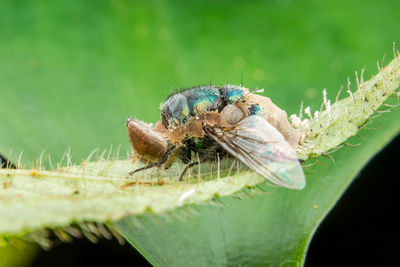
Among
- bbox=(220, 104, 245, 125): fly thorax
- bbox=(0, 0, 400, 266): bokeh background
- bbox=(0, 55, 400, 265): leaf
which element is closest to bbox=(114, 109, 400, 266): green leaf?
bbox=(0, 55, 400, 265): leaf

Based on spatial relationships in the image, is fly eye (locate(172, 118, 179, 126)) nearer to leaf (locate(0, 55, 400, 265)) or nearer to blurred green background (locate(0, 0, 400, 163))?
leaf (locate(0, 55, 400, 265))

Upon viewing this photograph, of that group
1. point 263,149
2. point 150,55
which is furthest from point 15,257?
point 150,55

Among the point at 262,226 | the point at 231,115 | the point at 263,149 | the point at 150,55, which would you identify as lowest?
the point at 262,226

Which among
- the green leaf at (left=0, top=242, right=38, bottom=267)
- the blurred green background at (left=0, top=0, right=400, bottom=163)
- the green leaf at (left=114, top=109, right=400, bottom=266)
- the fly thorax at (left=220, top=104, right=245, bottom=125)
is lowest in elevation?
the green leaf at (left=114, top=109, right=400, bottom=266)

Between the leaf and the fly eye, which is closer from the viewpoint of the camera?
the leaf

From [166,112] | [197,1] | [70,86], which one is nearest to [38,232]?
[166,112]

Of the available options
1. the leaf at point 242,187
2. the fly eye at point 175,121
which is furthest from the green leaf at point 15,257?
the fly eye at point 175,121

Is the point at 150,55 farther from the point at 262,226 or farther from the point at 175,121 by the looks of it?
the point at 262,226
